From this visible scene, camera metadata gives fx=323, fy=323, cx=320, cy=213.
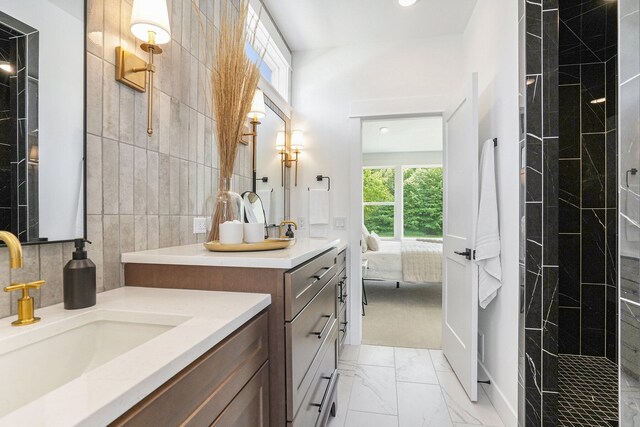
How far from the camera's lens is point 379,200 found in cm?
740

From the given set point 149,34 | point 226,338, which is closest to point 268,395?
point 226,338

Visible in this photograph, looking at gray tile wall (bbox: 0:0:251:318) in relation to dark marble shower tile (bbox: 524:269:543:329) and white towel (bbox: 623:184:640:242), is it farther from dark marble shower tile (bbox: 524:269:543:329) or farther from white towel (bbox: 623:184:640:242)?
dark marble shower tile (bbox: 524:269:543:329)

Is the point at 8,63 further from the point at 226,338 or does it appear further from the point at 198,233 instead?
the point at 198,233

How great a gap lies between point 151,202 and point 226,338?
0.83 metres

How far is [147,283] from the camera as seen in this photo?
1.15 metres

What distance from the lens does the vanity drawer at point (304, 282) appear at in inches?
40.5

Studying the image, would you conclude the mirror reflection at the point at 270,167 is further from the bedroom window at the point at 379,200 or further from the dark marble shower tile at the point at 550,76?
the bedroom window at the point at 379,200

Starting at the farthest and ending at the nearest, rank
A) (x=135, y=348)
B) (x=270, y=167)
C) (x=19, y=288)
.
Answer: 1. (x=270, y=167)
2. (x=19, y=288)
3. (x=135, y=348)

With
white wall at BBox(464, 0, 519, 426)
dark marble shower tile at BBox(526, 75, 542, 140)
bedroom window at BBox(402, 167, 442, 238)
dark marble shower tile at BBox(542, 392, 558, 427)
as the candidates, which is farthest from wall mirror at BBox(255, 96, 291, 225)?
bedroom window at BBox(402, 167, 442, 238)

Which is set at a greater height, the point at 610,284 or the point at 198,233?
the point at 198,233

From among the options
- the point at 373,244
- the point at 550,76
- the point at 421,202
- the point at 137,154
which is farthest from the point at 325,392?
the point at 421,202

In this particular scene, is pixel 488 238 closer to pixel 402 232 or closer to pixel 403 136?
pixel 403 136

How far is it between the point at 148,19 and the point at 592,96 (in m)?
3.04

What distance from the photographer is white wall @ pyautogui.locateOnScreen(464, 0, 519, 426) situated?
1.74 meters
